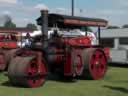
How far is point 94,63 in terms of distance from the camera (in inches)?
533

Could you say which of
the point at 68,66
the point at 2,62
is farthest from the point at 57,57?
the point at 2,62

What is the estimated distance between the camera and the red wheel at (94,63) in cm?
1311

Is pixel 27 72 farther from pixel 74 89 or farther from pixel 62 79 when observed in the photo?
pixel 62 79

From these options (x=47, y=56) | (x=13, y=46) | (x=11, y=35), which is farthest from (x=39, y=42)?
(x=11, y=35)

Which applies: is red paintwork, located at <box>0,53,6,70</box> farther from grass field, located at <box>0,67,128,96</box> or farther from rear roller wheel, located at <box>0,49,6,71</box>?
grass field, located at <box>0,67,128,96</box>

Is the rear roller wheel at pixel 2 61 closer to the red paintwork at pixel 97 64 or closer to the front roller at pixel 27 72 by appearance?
the red paintwork at pixel 97 64

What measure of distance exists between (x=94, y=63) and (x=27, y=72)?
3170 millimetres

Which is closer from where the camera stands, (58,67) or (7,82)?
(7,82)

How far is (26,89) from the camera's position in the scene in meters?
10.9

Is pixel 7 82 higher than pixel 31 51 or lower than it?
lower

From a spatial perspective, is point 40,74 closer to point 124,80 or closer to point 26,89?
point 26,89

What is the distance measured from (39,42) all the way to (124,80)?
120 inches

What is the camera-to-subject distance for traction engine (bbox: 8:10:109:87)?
36.9ft

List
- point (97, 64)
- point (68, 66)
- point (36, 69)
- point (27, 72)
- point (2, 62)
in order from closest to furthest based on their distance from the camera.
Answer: point (27, 72), point (36, 69), point (68, 66), point (97, 64), point (2, 62)
